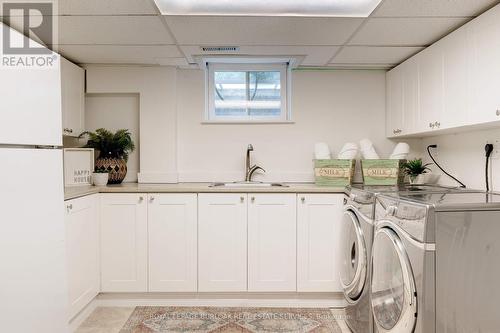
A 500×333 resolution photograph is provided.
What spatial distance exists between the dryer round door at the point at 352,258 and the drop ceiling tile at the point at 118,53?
177cm

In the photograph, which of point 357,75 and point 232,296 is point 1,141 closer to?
point 232,296

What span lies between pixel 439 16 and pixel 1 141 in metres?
2.35

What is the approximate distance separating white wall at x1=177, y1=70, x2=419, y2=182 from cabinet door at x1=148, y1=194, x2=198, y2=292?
0.60m

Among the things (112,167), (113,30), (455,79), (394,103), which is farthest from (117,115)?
(455,79)

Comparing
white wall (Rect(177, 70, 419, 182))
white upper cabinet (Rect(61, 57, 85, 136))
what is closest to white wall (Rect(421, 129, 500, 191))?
white wall (Rect(177, 70, 419, 182))

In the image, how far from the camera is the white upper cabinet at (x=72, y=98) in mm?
2902

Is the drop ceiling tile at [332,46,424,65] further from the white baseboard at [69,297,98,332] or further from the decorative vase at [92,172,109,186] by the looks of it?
the white baseboard at [69,297,98,332]

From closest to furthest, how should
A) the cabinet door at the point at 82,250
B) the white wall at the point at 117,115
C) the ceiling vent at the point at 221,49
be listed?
the cabinet door at the point at 82,250, the ceiling vent at the point at 221,49, the white wall at the point at 117,115

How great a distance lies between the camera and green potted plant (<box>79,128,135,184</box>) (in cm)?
313

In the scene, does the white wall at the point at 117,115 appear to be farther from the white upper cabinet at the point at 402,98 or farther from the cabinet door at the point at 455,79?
the cabinet door at the point at 455,79

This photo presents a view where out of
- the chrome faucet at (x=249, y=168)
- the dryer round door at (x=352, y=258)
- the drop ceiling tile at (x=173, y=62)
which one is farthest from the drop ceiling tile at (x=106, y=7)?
the dryer round door at (x=352, y=258)

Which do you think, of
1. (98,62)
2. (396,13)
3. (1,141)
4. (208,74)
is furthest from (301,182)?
(1,141)

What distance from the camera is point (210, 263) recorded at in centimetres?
280

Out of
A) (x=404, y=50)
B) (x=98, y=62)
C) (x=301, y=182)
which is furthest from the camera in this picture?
(x=301, y=182)
